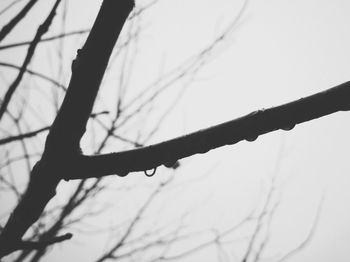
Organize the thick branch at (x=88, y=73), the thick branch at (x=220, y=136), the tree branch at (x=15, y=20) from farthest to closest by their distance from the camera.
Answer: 1. the tree branch at (x=15, y=20)
2. the thick branch at (x=88, y=73)
3. the thick branch at (x=220, y=136)

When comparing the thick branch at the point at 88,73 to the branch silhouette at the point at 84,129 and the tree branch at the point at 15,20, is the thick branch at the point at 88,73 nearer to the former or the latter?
the branch silhouette at the point at 84,129

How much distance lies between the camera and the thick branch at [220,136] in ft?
2.57

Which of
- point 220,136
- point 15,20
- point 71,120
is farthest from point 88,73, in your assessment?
point 15,20

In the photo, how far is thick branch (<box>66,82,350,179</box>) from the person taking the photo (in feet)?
2.57

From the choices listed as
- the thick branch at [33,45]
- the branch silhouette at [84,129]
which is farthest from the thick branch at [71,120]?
the thick branch at [33,45]

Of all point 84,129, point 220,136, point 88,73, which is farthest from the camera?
point 84,129

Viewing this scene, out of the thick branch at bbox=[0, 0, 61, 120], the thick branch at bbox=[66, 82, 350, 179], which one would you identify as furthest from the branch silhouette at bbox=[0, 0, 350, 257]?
the thick branch at bbox=[0, 0, 61, 120]

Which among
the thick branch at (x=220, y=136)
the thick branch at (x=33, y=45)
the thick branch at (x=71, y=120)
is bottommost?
the thick branch at (x=220, y=136)

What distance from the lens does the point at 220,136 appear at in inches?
36.1

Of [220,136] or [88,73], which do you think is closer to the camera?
[220,136]

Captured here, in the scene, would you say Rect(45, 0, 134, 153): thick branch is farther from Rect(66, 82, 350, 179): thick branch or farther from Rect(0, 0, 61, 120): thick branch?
Rect(0, 0, 61, 120): thick branch

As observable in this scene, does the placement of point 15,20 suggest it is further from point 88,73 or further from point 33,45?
point 88,73

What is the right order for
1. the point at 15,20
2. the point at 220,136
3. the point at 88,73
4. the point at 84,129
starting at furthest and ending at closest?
the point at 15,20 → the point at 84,129 → the point at 88,73 → the point at 220,136

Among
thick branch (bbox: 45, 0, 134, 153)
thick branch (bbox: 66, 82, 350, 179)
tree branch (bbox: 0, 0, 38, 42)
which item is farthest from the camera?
tree branch (bbox: 0, 0, 38, 42)
